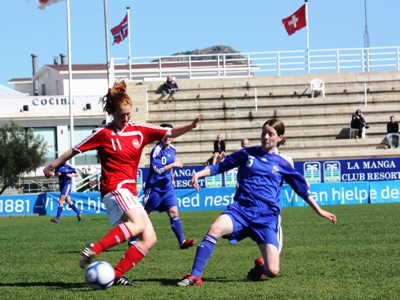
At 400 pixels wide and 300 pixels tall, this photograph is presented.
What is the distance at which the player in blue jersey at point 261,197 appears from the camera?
877cm

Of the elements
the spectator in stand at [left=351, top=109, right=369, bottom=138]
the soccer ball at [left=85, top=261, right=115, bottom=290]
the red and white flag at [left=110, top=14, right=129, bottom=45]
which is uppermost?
the red and white flag at [left=110, top=14, right=129, bottom=45]

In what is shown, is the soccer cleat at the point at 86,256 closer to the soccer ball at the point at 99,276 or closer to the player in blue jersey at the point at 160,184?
the soccer ball at the point at 99,276

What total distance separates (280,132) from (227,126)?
29596 millimetres

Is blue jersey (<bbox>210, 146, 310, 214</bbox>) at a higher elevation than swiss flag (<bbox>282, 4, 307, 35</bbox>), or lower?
lower

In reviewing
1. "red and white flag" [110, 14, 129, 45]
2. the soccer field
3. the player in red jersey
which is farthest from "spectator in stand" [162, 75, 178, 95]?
the player in red jersey

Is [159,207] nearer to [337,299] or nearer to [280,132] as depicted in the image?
[280,132]

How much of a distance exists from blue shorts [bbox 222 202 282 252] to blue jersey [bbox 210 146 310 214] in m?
0.08

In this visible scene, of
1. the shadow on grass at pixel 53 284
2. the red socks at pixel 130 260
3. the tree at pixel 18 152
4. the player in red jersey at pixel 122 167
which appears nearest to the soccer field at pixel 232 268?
the shadow on grass at pixel 53 284

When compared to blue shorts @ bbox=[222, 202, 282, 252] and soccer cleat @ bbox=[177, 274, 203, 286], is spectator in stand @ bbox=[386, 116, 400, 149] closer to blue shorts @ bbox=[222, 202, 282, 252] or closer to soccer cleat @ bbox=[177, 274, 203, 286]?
blue shorts @ bbox=[222, 202, 282, 252]

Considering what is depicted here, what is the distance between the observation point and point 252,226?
8812 millimetres

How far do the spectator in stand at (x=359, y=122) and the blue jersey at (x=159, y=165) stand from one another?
2306 centimetres

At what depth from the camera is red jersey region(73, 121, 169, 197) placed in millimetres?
8578

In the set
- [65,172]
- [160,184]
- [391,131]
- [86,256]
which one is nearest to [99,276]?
[86,256]

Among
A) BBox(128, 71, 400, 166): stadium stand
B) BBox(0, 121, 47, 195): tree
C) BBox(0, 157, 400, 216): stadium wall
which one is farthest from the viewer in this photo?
BBox(0, 121, 47, 195): tree
